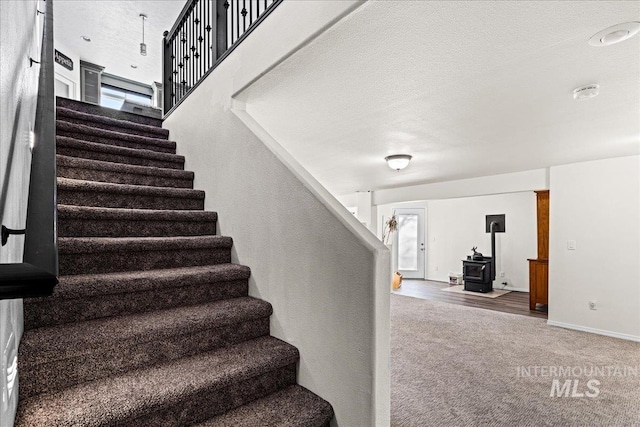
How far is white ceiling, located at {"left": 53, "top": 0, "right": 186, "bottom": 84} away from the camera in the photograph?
480 centimetres

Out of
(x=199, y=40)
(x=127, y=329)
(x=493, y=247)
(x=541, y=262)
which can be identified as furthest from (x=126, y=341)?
(x=493, y=247)

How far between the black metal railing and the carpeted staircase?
1.26 metres

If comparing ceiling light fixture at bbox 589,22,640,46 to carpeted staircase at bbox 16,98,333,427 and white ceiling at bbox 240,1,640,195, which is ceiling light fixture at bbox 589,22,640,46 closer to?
white ceiling at bbox 240,1,640,195

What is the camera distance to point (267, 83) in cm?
214

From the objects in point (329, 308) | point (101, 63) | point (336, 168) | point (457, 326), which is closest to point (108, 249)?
point (329, 308)

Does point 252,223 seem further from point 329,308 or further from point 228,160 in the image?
point 329,308

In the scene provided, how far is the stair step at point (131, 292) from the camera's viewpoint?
4.62 feet

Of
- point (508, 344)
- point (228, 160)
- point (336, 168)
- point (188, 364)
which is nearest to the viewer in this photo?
point (188, 364)

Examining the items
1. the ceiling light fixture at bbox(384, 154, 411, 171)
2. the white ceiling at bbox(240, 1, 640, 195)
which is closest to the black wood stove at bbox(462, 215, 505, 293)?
the white ceiling at bbox(240, 1, 640, 195)

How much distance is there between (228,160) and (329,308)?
1.32 m

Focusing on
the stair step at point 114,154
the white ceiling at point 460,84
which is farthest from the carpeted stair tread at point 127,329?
the stair step at point 114,154

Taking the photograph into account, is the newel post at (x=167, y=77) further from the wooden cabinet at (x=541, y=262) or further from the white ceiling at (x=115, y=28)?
the wooden cabinet at (x=541, y=262)

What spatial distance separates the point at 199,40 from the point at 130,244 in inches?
85.5

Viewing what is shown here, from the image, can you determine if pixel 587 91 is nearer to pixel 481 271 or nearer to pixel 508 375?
pixel 508 375
